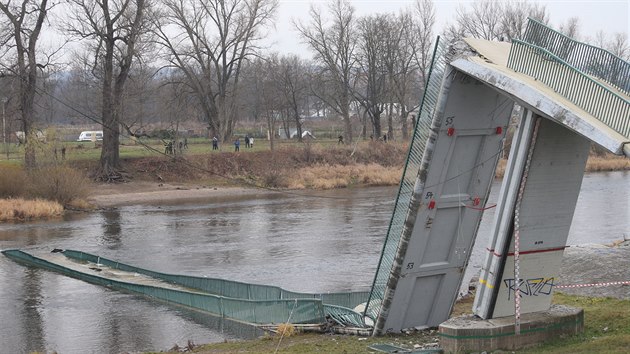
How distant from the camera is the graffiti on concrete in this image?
1238 centimetres

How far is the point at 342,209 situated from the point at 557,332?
107 ft

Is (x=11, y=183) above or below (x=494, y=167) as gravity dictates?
below

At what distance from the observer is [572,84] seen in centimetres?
1084

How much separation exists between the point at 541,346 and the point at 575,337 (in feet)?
2.20

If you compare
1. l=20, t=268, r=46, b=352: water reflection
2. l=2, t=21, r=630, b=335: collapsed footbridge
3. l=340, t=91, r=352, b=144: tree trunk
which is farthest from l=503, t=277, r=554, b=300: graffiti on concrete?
l=340, t=91, r=352, b=144: tree trunk

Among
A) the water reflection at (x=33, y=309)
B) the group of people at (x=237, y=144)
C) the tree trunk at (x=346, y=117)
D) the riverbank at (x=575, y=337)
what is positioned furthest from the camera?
the tree trunk at (x=346, y=117)

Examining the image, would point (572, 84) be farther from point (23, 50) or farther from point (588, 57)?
point (23, 50)

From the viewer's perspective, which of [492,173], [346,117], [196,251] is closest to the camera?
[492,173]

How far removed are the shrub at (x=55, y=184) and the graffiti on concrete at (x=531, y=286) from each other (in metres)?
36.7

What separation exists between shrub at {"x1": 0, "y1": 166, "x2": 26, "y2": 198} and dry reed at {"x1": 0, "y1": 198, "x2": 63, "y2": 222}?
1153 mm

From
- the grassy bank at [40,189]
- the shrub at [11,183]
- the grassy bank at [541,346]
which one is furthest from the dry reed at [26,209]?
the grassy bank at [541,346]

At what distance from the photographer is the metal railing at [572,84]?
33.0ft

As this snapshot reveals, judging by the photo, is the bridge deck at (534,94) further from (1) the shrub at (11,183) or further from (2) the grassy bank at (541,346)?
(1) the shrub at (11,183)

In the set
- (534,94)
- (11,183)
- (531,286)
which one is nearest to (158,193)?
(11,183)
